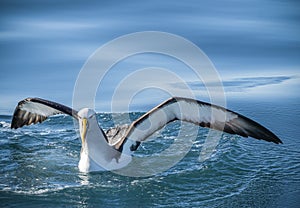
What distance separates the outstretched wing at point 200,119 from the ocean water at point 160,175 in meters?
0.47

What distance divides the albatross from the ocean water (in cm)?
25

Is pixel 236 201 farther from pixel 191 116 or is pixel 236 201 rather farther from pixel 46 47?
pixel 46 47

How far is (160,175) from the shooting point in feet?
26.7

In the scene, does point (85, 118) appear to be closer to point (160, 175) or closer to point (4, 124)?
point (160, 175)

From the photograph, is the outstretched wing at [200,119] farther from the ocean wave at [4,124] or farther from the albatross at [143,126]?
the ocean wave at [4,124]

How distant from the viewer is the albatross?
26.6ft

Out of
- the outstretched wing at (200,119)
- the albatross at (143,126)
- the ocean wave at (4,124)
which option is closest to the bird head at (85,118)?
the albatross at (143,126)

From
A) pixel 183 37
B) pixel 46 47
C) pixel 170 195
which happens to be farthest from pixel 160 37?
pixel 170 195

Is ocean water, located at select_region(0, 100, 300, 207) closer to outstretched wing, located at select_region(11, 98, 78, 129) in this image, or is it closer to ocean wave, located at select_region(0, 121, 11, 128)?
ocean wave, located at select_region(0, 121, 11, 128)

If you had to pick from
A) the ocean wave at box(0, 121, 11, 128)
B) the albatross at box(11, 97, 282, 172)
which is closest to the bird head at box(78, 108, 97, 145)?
the albatross at box(11, 97, 282, 172)

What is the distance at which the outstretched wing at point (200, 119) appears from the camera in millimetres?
8047

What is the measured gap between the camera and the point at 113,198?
289 inches

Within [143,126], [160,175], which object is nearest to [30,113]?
[143,126]

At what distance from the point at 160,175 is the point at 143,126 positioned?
71 cm
